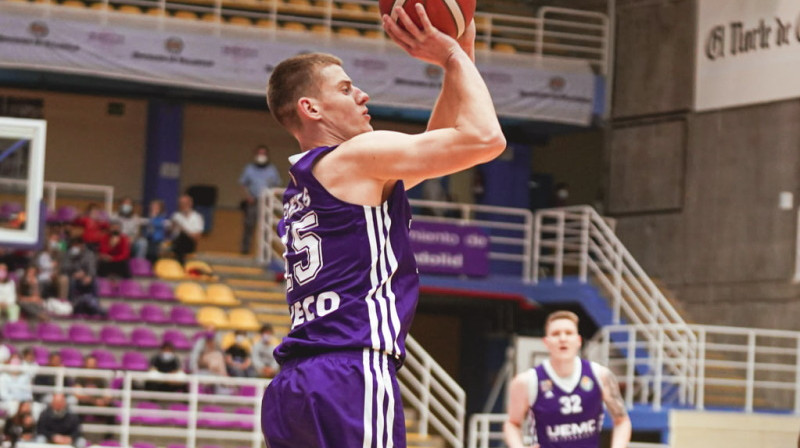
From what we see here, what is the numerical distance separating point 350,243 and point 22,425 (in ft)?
40.8

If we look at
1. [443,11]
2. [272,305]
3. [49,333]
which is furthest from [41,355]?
[443,11]

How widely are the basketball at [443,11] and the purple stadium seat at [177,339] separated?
15036 millimetres

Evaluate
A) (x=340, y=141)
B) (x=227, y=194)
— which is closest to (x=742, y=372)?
(x=227, y=194)

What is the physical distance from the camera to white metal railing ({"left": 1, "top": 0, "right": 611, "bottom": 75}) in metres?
22.5

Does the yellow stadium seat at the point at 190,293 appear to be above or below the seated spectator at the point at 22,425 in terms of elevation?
above

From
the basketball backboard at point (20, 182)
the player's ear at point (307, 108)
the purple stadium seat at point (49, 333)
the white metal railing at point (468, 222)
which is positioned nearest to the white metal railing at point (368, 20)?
the white metal railing at point (468, 222)

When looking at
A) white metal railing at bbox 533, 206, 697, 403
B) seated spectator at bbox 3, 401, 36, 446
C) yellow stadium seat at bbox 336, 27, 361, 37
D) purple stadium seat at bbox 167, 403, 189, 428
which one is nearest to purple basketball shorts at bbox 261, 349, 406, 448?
seated spectator at bbox 3, 401, 36, 446

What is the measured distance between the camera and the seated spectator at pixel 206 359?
59.4 ft

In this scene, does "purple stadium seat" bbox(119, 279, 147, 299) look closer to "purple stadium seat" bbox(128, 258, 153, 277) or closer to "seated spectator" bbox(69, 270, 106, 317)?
"purple stadium seat" bbox(128, 258, 153, 277)

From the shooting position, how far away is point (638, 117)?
24.3 metres

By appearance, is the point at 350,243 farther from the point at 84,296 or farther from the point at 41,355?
the point at 84,296

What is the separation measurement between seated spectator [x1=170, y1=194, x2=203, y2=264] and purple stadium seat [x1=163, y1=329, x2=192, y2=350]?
2434 mm

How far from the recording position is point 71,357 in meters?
18.3

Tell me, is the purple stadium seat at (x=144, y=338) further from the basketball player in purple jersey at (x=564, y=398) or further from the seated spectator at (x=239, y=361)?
the basketball player in purple jersey at (x=564, y=398)
